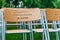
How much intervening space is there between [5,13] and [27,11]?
36 centimetres

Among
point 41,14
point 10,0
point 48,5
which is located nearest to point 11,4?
point 10,0

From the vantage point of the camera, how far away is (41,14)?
2.94 meters

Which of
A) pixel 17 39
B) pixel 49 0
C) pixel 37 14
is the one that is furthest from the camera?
pixel 49 0

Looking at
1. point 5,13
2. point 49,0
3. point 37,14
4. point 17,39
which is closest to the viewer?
point 5,13

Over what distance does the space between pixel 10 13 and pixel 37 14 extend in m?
0.41

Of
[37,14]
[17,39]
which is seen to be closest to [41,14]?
[37,14]

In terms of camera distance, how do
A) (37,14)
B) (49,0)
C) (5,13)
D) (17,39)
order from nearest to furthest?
(5,13) → (37,14) → (17,39) → (49,0)

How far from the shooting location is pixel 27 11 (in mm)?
2883

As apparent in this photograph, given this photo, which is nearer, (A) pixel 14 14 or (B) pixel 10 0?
(A) pixel 14 14

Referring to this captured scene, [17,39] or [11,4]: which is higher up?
[11,4]

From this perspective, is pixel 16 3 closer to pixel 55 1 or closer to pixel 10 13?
pixel 55 1

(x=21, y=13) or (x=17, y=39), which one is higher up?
(x=21, y=13)

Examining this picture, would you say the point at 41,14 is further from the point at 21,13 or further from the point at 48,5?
the point at 48,5

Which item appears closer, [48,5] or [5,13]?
[5,13]
